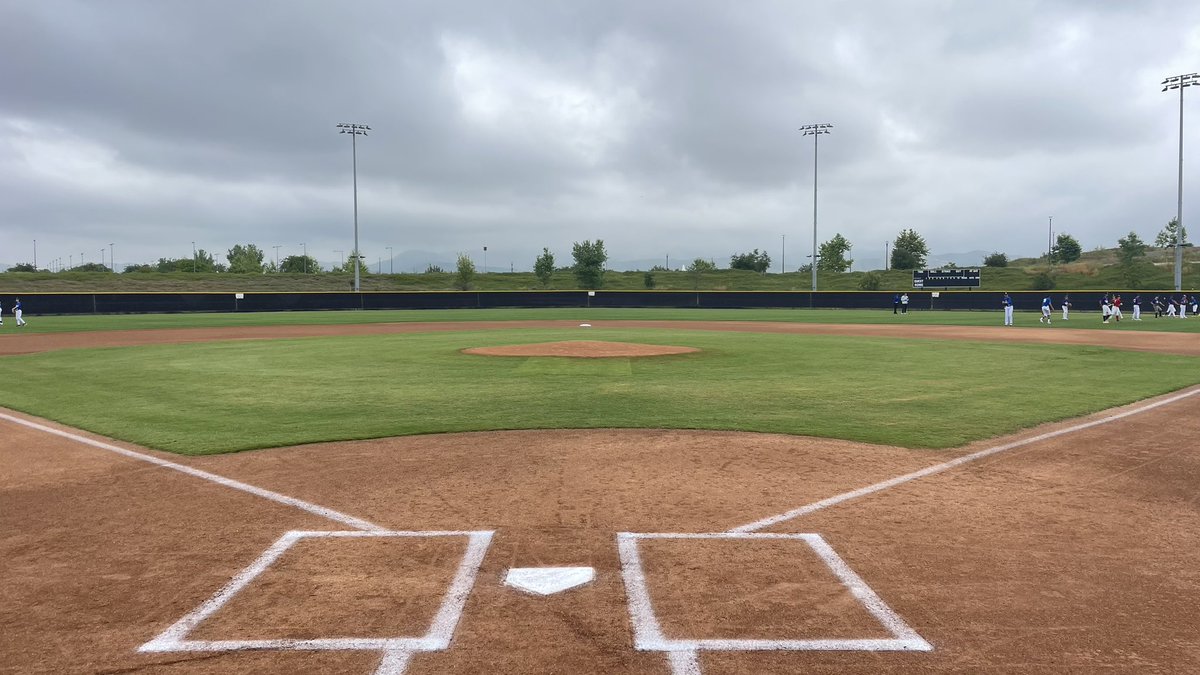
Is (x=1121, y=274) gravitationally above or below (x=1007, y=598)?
above

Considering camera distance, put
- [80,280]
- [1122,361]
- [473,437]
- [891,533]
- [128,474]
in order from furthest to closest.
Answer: [80,280], [1122,361], [473,437], [128,474], [891,533]

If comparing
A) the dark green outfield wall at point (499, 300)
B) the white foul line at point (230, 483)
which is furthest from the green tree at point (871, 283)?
the white foul line at point (230, 483)

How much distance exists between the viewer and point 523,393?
41.3 ft

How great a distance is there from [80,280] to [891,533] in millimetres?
95376

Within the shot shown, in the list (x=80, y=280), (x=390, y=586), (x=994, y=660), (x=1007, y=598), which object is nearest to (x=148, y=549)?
(x=390, y=586)

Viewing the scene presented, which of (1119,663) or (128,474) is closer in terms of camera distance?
(1119,663)

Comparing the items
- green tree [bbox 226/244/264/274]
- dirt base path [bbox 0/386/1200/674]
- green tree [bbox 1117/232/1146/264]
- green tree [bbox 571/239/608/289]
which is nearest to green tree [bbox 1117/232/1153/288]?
green tree [bbox 1117/232/1146/264]

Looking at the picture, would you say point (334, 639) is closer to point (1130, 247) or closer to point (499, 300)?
point (499, 300)

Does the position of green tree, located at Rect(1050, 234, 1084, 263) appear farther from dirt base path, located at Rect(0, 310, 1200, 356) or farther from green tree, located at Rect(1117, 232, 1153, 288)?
dirt base path, located at Rect(0, 310, 1200, 356)

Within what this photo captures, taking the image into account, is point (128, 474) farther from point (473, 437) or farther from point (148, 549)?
point (473, 437)

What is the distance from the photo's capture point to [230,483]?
22.3ft

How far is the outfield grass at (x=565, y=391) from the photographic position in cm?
956

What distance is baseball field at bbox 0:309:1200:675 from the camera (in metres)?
3.68

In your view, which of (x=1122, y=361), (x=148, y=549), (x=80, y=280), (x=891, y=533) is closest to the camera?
(x=148, y=549)
